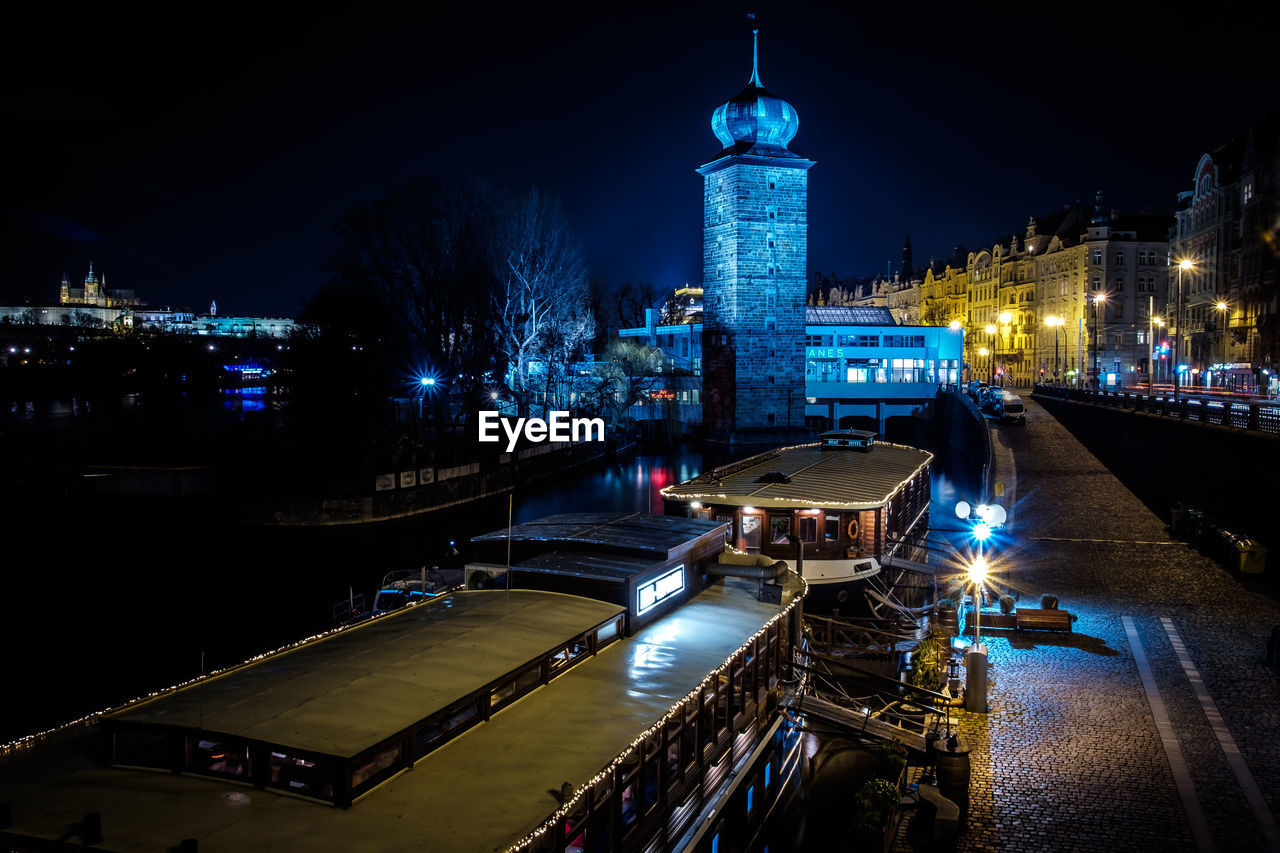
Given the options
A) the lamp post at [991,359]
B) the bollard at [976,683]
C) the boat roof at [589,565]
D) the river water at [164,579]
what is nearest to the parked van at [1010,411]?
the river water at [164,579]

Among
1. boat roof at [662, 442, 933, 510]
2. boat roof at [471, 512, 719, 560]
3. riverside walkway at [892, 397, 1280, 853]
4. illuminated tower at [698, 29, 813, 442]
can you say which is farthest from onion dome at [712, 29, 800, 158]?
boat roof at [471, 512, 719, 560]

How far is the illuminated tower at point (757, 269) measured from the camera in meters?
54.2

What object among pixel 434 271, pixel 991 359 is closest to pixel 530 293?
pixel 434 271

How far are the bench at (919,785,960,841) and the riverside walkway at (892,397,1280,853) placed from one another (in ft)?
0.88

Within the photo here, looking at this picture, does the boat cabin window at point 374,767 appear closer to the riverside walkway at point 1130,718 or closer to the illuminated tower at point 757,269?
the riverside walkway at point 1130,718

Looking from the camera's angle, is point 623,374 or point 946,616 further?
point 623,374

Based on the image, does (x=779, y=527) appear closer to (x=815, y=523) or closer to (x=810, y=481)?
(x=815, y=523)

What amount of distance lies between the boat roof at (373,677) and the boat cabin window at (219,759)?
4.5 inches

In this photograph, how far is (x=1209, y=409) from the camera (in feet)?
91.0

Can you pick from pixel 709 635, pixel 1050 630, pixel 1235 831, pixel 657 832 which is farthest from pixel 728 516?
pixel 657 832

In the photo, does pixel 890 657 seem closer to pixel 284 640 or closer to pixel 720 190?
pixel 284 640

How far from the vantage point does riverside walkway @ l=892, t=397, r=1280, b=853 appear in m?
9.91

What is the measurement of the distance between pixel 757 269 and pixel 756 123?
889cm

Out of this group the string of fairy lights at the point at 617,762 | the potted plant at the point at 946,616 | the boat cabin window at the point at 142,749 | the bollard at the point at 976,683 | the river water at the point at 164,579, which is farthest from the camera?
the river water at the point at 164,579
